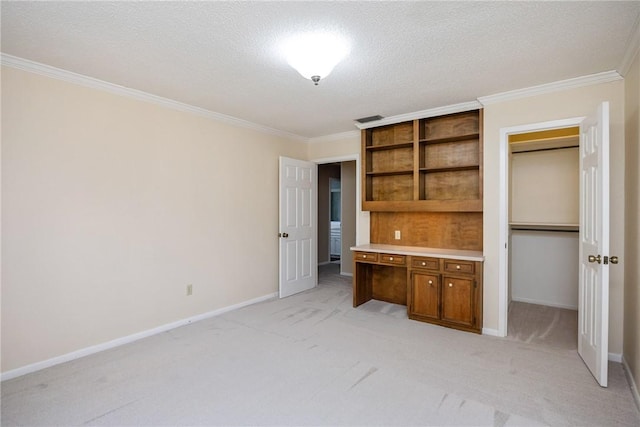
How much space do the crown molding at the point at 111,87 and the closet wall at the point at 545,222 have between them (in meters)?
3.78

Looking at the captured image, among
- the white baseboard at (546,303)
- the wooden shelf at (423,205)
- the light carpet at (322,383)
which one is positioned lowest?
the light carpet at (322,383)

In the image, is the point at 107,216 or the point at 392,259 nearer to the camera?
the point at 107,216

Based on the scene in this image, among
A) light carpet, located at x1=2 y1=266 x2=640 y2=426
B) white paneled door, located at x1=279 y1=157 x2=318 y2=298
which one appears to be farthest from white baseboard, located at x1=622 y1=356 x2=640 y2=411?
white paneled door, located at x1=279 y1=157 x2=318 y2=298

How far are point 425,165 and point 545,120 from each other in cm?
135

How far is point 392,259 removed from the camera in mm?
3930

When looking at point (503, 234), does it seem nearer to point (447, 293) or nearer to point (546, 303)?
point (447, 293)

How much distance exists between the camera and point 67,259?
110 inches

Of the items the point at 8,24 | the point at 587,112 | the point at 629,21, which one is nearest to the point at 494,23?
the point at 629,21

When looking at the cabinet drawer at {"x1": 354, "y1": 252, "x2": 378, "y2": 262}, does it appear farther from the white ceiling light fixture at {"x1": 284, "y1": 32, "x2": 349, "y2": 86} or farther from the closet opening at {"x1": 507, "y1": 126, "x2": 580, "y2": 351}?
the white ceiling light fixture at {"x1": 284, "y1": 32, "x2": 349, "y2": 86}

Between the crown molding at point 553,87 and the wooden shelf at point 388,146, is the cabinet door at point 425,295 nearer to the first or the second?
the wooden shelf at point 388,146

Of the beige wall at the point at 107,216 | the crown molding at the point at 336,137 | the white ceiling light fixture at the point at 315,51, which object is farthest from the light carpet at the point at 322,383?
the crown molding at the point at 336,137

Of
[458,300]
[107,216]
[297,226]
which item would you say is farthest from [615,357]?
[107,216]

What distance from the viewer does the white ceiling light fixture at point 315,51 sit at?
7.23ft

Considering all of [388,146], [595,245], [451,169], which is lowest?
[595,245]
